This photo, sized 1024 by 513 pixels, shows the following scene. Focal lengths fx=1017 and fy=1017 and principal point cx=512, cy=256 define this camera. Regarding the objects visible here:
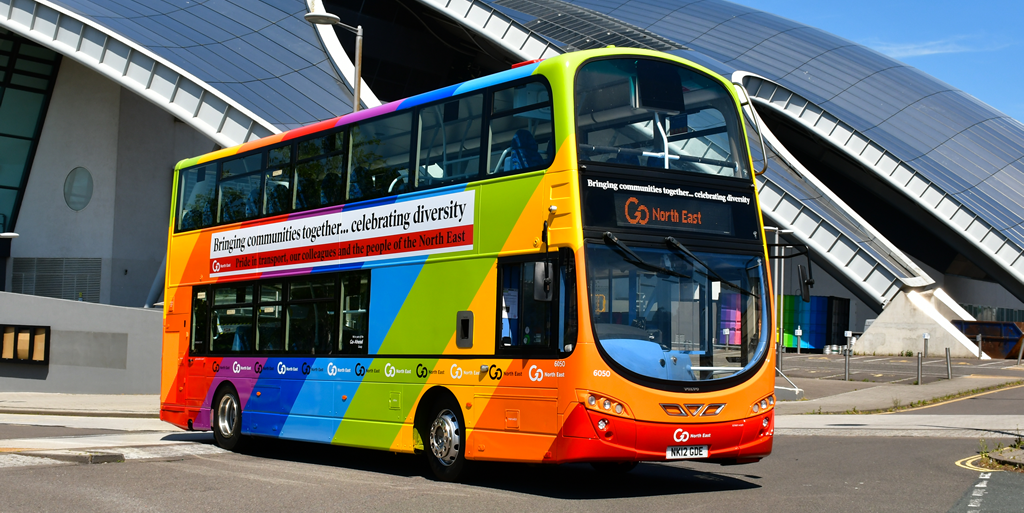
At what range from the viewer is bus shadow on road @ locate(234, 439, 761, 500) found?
10.5 meters

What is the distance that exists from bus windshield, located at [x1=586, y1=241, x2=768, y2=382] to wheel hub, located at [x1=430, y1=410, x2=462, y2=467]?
2.32 meters

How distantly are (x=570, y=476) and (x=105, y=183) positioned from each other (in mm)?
32057

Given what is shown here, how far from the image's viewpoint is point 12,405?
79.7 feet

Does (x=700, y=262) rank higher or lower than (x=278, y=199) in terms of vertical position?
lower

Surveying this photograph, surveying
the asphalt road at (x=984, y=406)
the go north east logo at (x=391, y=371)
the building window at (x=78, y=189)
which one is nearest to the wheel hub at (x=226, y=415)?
the go north east logo at (x=391, y=371)

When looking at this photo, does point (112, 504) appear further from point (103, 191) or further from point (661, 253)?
point (103, 191)

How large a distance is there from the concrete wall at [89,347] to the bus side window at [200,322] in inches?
571

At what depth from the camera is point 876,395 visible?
24922 millimetres

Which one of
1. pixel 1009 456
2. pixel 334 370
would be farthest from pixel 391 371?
pixel 1009 456

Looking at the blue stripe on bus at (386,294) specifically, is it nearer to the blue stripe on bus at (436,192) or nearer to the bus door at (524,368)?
the blue stripe on bus at (436,192)

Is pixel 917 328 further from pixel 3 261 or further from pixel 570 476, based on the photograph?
pixel 3 261

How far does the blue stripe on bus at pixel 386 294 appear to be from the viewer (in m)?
12.0

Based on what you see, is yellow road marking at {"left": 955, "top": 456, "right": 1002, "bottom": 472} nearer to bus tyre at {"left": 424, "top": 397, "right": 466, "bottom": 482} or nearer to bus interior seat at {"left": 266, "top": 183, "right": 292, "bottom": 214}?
bus tyre at {"left": 424, "top": 397, "right": 466, "bottom": 482}

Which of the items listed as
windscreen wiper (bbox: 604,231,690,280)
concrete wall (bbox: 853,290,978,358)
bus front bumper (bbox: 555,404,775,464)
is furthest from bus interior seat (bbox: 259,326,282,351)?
concrete wall (bbox: 853,290,978,358)
